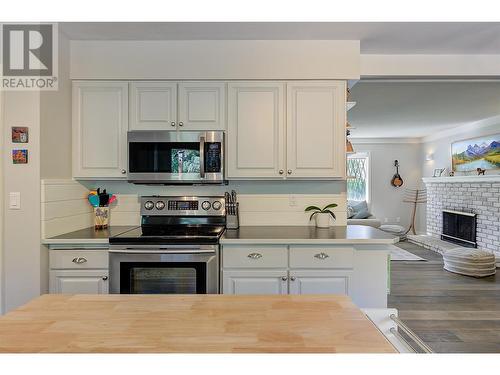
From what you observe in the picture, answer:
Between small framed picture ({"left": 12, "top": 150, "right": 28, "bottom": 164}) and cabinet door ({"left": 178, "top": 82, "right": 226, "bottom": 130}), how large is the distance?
3.59 ft

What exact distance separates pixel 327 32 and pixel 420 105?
308 cm

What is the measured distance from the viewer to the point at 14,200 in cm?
222

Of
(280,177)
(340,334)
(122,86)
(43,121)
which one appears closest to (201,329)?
(340,334)

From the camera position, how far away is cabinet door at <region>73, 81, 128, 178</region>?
102 inches

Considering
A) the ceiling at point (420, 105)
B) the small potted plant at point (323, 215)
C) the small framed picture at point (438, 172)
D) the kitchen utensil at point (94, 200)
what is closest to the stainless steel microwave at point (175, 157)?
the kitchen utensil at point (94, 200)

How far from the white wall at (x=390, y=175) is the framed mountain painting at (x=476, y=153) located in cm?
137

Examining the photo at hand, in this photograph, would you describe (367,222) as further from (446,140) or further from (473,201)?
(446,140)

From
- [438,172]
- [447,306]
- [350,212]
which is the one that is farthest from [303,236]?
[438,172]

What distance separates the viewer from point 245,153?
2600 millimetres

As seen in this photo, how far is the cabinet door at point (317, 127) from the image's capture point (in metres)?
2.59

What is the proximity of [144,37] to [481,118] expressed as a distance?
Result: 5.76 meters

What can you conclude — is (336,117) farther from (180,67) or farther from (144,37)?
A: (144,37)

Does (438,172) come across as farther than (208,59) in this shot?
Yes

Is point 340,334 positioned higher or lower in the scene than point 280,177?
lower
